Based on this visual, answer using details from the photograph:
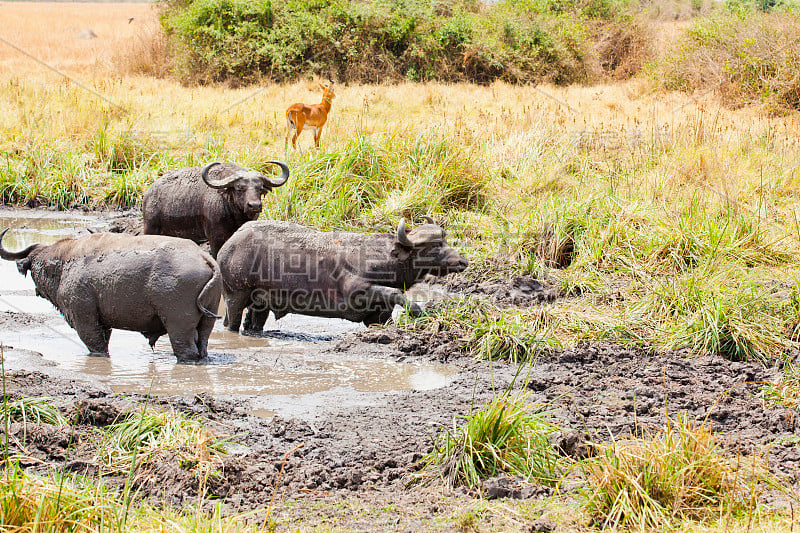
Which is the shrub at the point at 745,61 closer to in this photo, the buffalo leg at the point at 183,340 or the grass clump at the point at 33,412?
the buffalo leg at the point at 183,340

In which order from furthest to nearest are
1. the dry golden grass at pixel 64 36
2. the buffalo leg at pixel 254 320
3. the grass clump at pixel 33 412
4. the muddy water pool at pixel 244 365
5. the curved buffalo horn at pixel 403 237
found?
the dry golden grass at pixel 64 36 < the buffalo leg at pixel 254 320 < the curved buffalo horn at pixel 403 237 < the muddy water pool at pixel 244 365 < the grass clump at pixel 33 412

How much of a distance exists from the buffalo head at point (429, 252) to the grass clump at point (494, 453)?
3688mm

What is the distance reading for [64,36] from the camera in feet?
146

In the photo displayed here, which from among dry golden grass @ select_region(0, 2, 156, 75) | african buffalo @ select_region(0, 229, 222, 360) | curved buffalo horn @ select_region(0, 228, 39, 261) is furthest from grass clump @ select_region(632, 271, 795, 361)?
dry golden grass @ select_region(0, 2, 156, 75)

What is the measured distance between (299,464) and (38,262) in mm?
3891

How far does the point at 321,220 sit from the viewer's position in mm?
11125

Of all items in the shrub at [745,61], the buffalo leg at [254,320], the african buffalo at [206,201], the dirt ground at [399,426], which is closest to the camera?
the dirt ground at [399,426]

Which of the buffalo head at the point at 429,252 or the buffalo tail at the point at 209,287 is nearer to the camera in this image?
the buffalo tail at the point at 209,287

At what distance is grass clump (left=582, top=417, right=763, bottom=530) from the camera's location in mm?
3893

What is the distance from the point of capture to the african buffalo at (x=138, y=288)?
681 centimetres

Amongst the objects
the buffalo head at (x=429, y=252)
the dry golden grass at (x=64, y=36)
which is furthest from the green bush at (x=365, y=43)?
the buffalo head at (x=429, y=252)

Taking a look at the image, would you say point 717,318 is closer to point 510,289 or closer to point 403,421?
point 510,289

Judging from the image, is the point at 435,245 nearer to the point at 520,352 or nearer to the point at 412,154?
the point at 520,352

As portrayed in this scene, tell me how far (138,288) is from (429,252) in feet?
9.64
